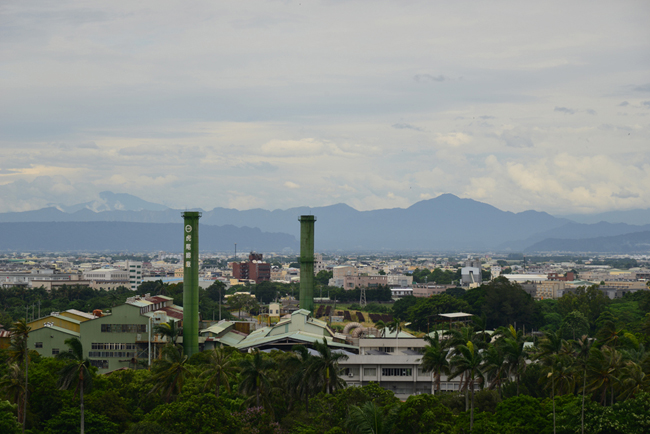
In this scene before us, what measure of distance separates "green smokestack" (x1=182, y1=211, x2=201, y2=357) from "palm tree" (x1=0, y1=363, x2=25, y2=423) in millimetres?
29218

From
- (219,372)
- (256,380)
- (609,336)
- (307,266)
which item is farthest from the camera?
(307,266)

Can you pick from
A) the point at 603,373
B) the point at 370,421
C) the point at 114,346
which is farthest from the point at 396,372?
the point at 370,421

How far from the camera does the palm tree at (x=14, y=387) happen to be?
45.4 metres

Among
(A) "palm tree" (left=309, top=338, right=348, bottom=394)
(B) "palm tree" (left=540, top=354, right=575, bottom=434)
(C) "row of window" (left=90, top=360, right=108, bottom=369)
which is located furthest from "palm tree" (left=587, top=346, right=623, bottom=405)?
(C) "row of window" (left=90, top=360, right=108, bottom=369)

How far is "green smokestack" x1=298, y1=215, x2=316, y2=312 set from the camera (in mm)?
104312

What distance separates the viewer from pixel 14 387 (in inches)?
1799

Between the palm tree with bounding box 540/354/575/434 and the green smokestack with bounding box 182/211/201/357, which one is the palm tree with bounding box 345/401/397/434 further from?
the green smokestack with bounding box 182/211/201/357

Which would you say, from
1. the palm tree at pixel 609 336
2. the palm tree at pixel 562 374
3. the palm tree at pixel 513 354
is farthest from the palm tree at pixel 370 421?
the palm tree at pixel 609 336

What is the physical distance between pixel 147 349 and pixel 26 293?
88.2m

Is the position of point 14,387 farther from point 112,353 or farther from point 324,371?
point 112,353

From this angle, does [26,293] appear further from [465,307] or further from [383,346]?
[383,346]

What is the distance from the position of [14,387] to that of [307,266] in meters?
62.4

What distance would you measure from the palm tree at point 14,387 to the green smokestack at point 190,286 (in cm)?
2922

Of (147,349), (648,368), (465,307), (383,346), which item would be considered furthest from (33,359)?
(465,307)
